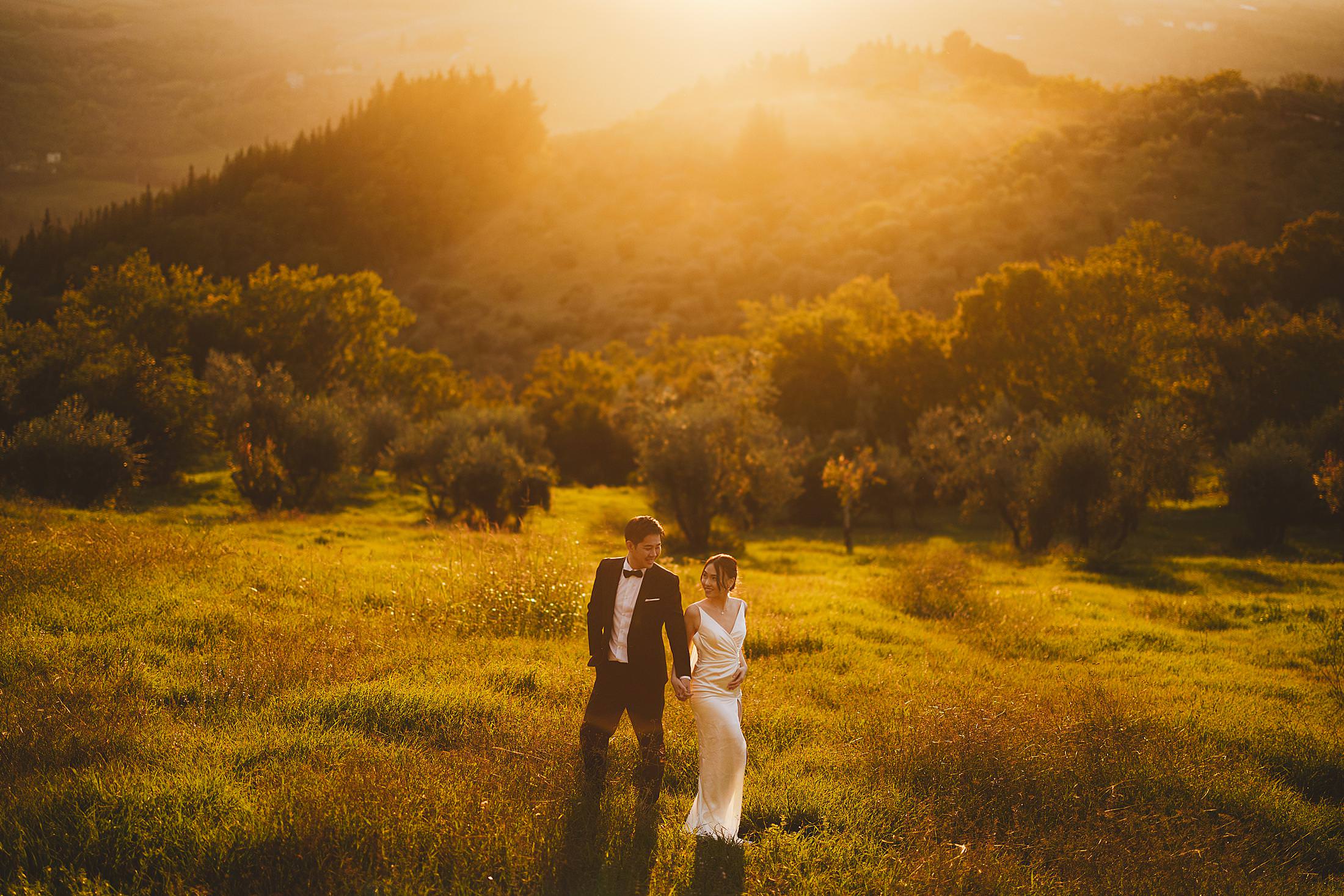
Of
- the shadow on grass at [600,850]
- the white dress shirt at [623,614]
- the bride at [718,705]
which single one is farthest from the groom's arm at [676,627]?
the shadow on grass at [600,850]

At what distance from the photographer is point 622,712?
6.51m

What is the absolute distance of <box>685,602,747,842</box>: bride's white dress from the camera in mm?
6035

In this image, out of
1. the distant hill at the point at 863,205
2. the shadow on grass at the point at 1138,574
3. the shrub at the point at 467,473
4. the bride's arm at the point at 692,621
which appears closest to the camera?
the bride's arm at the point at 692,621

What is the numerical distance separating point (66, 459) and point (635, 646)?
24.6 meters

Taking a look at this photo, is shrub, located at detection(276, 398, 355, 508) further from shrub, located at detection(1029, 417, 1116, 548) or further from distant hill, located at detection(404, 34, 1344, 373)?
distant hill, located at detection(404, 34, 1344, 373)

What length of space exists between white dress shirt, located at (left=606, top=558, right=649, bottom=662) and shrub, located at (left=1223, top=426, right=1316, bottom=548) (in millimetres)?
32054

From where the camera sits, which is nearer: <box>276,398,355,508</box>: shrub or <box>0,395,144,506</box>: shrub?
<box>0,395,144,506</box>: shrub

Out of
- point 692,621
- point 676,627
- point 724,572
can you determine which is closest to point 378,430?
point 676,627

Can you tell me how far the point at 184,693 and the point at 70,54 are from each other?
82.2 metres

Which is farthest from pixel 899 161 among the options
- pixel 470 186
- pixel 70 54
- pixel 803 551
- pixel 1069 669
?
pixel 1069 669

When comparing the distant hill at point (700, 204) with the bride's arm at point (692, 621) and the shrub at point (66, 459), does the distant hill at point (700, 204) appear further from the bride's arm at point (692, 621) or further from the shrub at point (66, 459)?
the bride's arm at point (692, 621)

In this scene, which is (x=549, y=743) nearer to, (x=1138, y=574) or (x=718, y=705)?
(x=718, y=705)

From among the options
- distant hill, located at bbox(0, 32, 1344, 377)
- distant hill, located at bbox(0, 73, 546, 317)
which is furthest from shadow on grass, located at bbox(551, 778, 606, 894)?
distant hill, located at bbox(0, 32, 1344, 377)

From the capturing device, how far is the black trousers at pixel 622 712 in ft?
21.1
